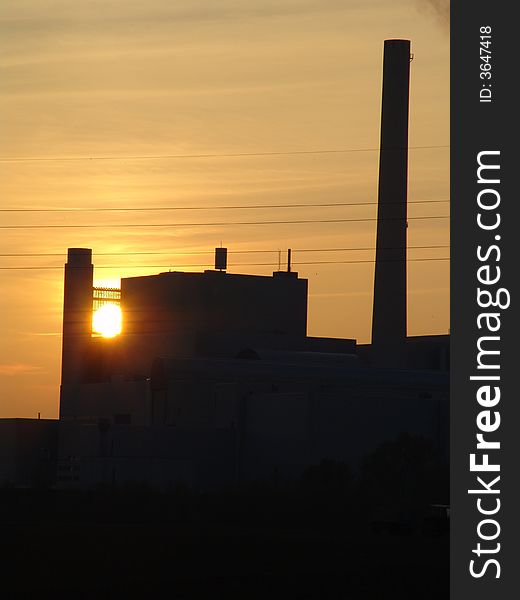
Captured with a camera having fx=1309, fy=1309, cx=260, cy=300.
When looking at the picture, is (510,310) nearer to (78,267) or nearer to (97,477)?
(97,477)

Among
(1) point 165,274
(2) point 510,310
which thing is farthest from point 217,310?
(2) point 510,310

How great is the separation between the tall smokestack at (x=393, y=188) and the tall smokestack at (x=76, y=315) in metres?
20.1

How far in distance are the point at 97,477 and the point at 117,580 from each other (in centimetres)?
4334

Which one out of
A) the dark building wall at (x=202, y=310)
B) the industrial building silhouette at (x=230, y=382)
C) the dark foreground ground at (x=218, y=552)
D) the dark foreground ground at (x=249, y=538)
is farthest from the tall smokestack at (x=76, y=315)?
the dark foreground ground at (x=218, y=552)

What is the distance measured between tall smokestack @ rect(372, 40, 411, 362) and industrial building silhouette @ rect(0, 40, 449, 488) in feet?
0.22

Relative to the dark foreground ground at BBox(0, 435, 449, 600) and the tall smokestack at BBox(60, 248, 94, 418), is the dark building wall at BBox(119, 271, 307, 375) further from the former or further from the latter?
the dark foreground ground at BBox(0, 435, 449, 600)

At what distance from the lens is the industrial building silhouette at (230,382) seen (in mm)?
61031

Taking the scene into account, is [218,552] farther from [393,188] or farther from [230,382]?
[230,382]

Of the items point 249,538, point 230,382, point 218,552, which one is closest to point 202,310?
point 230,382

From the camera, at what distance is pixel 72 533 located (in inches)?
1243

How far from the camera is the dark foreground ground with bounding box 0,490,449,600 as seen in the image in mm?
19578

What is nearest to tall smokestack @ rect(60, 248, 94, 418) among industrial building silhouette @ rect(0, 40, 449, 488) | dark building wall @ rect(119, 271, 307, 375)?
industrial building silhouette @ rect(0, 40, 449, 488)

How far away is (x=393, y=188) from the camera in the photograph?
6238 cm

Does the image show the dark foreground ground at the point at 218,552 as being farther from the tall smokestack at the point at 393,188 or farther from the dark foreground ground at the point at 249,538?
the tall smokestack at the point at 393,188
